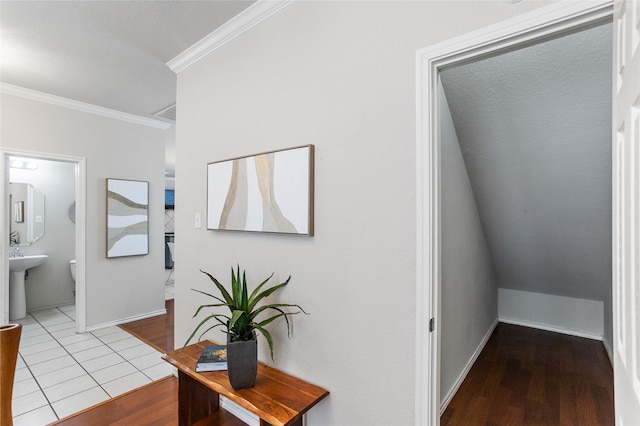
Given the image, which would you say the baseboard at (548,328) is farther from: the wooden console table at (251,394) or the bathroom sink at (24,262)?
the bathroom sink at (24,262)

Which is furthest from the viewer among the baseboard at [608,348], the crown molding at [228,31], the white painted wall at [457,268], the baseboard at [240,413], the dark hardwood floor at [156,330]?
the dark hardwood floor at [156,330]

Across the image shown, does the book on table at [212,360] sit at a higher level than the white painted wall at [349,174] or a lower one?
lower

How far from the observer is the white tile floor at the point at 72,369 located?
2150 mm

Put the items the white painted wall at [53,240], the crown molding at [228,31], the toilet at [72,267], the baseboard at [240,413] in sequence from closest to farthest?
the crown molding at [228,31] → the baseboard at [240,413] → the white painted wall at [53,240] → the toilet at [72,267]

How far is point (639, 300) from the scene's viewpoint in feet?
1.89

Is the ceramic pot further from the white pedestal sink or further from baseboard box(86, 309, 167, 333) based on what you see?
the white pedestal sink

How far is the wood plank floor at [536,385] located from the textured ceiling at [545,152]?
0.74m

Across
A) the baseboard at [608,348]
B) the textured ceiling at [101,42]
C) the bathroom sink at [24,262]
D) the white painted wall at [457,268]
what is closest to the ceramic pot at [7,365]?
the textured ceiling at [101,42]

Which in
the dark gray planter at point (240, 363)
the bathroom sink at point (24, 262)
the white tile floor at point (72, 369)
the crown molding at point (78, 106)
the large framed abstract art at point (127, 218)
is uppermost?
the crown molding at point (78, 106)

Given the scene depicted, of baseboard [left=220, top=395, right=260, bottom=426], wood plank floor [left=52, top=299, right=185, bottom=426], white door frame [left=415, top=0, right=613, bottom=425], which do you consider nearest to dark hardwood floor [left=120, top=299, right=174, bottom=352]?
wood plank floor [left=52, top=299, right=185, bottom=426]

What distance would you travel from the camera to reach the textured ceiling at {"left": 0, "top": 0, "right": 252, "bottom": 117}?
6.15 feet

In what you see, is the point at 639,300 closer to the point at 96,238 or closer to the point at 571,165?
the point at 571,165

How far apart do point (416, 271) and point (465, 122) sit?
1.36 meters

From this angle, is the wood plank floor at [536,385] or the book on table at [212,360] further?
the wood plank floor at [536,385]
